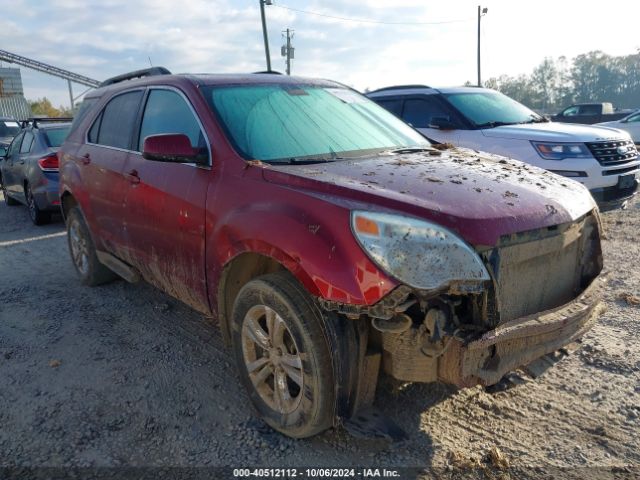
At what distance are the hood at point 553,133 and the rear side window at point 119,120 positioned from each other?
191 inches

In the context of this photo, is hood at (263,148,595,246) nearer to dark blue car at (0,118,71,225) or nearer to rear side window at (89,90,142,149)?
rear side window at (89,90,142,149)

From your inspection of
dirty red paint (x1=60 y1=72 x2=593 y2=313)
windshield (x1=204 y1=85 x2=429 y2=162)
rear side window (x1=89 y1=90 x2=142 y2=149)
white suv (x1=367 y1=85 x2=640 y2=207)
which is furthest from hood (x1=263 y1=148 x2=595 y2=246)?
white suv (x1=367 y1=85 x2=640 y2=207)

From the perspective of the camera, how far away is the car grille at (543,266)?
2.45 meters

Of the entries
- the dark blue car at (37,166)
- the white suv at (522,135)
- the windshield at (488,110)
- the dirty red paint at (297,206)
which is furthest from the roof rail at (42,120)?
the windshield at (488,110)

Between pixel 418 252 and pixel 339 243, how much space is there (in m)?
0.34

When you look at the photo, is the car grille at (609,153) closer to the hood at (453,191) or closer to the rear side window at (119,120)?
the hood at (453,191)

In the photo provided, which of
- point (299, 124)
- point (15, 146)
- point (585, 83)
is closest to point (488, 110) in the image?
point (299, 124)

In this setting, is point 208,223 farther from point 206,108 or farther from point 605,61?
point 605,61

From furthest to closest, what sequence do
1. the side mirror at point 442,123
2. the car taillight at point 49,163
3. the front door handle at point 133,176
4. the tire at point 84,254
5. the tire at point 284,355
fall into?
the car taillight at point 49,163 < the side mirror at point 442,123 < the tire at point 84,254 < the front door handle at point 133,176 < the tire at point 284,355

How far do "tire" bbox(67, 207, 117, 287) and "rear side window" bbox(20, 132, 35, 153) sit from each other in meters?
4.70

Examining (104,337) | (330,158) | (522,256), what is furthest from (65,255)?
(522,256)

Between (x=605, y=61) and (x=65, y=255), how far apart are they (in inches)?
3937

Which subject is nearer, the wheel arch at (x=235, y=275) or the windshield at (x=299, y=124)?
the wheel arch at (x=235, y=275)

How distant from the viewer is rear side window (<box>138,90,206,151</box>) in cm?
345
